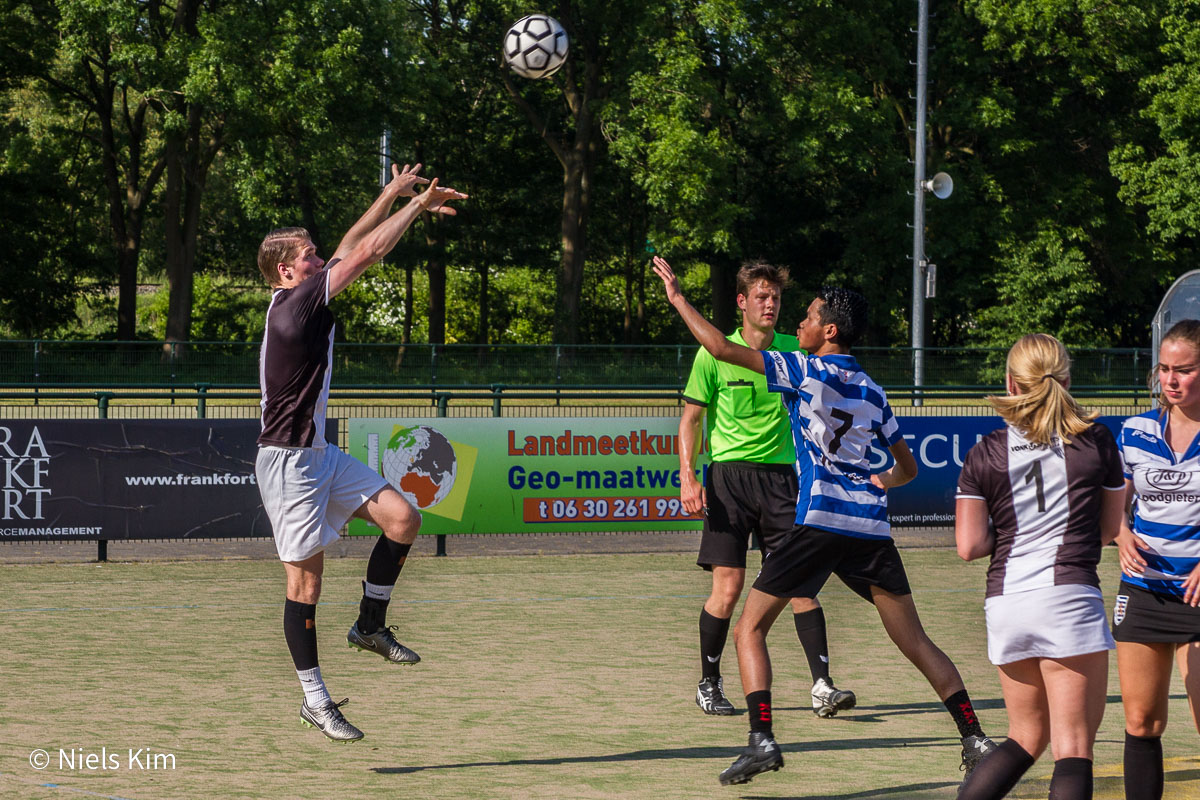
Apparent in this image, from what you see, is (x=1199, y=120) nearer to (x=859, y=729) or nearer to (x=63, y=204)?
(x=63, y=204)

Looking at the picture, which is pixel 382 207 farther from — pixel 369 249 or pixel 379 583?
pixel 379 583

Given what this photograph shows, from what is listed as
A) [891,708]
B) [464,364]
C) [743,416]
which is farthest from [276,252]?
[464,364]

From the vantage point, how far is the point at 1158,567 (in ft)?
15.2

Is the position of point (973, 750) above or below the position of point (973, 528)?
below

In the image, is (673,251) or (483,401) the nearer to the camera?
(483,401)

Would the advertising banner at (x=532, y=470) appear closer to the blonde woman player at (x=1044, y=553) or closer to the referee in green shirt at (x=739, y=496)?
the referee in green shirt at (x=739, y=496)

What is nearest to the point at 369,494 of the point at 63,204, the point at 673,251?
the point at 673,251

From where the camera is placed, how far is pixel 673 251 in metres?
43.6

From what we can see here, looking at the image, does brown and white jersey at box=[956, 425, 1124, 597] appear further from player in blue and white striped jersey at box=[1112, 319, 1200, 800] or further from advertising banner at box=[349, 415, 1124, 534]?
advertising banner at box=[349, 415, 1124, 534]

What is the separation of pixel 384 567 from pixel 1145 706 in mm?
3287

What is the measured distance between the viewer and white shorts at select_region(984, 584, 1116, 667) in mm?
4125

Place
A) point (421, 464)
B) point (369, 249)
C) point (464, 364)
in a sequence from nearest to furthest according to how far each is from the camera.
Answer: point (369, 249) → point (421, 464) → point (464, 364)

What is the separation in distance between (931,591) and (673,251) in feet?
108

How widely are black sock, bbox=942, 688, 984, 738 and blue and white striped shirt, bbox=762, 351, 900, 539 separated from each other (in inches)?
29.7
